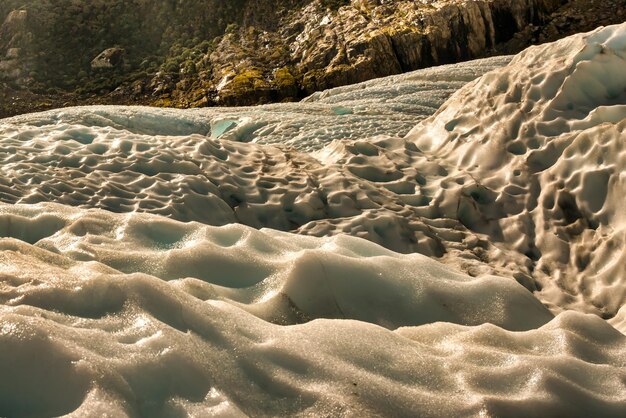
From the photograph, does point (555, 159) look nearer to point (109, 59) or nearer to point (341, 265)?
point (341, 265)

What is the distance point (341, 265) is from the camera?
9.93 ft

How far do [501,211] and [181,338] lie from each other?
10.4ft

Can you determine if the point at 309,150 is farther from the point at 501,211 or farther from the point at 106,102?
the point at 106,102

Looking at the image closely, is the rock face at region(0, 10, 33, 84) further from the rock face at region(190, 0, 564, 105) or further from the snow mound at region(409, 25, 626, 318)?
the snow mound at region(409, 25, 626, 318)

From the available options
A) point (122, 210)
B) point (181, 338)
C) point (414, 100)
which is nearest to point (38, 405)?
point (181, 338)

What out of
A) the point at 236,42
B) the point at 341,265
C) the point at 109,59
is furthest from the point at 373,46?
the point at 341,265

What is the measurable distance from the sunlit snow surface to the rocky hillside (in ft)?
40.2

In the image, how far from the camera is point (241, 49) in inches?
810

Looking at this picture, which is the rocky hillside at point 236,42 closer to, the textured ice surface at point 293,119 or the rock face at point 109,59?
the rock face at point 109,59

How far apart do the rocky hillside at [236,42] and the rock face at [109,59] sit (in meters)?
0.04

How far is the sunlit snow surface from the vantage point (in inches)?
A: 80.6

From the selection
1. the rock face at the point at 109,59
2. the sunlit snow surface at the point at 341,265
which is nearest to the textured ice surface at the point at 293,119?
the sunlit snow surface at the point at 341,265

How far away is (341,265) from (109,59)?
791 inches

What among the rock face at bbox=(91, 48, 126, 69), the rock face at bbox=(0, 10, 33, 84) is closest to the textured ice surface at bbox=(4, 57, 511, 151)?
the rock face at bbox=(91, 48, 126, 69)
